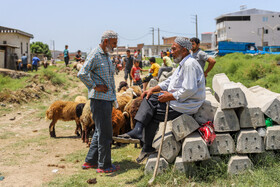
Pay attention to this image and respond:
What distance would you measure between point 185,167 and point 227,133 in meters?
0.87

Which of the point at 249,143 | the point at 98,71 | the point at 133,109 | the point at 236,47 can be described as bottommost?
the point at 249,143

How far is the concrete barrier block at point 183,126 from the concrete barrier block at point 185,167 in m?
0.41

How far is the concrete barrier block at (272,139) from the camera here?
467 cm

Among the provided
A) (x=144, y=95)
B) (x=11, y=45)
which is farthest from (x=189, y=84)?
(x=11, y=45)

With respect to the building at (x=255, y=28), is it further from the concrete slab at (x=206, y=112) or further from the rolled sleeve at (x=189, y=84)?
the rolled sleeve at (x=189, y=84)

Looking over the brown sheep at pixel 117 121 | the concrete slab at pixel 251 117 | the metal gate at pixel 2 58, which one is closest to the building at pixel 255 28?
the metal gate at pixel 2 58

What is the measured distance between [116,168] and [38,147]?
9.03 ft

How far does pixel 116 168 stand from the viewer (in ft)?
18.1

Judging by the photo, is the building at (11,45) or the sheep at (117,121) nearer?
the sheep at (117,121)

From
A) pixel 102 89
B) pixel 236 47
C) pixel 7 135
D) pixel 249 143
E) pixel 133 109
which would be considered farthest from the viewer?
→ pixel 236 47

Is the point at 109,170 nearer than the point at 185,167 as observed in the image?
No

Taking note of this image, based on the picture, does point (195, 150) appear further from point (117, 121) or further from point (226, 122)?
point (117, 121)

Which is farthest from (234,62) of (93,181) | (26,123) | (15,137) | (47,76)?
(93,181)

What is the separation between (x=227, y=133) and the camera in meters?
4.80
